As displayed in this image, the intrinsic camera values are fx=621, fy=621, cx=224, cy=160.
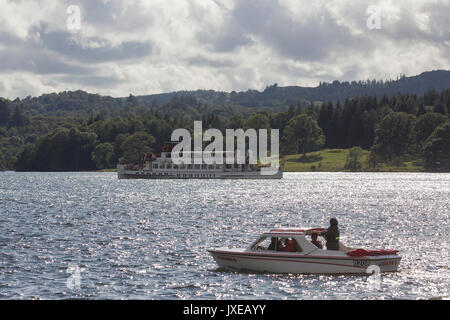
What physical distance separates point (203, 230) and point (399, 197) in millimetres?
64975

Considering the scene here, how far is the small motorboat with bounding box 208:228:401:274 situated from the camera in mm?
39281

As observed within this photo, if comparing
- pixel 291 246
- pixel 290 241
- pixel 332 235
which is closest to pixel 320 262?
pixel 332 235

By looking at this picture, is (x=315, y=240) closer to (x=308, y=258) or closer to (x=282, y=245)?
(x=308, y=258)

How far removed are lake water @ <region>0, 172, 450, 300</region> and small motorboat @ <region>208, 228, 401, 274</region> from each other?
0.65m

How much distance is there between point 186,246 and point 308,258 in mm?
15865

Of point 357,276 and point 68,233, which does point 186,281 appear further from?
point 68,233

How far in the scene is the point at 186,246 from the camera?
173ft

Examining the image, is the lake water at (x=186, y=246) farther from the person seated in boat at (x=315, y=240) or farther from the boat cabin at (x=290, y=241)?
the person seated in boat at (x=315, y=240)

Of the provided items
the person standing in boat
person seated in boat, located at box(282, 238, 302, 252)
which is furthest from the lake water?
the person standing in boat

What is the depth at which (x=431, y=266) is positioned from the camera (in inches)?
1689

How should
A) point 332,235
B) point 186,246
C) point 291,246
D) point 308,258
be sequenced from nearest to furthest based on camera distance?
point 332,235 → point 308,258 → point 291,246 → point 186,246

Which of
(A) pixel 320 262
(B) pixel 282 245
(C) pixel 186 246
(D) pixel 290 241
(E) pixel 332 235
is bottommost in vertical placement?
(C) pixel 186 246

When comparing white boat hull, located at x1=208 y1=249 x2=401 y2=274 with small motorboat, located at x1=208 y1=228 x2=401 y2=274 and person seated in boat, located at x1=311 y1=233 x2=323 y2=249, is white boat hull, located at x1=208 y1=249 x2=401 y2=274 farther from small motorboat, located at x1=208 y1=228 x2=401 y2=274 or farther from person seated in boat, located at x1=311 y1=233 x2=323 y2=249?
person seated in boat, located at x1=311 y1=233 x2=323 y2=249
